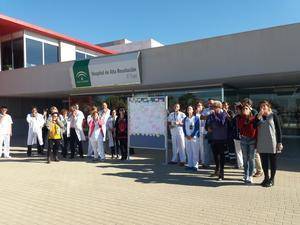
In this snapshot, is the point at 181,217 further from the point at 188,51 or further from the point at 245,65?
the point at 188,51

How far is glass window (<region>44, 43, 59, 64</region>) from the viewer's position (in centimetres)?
2295

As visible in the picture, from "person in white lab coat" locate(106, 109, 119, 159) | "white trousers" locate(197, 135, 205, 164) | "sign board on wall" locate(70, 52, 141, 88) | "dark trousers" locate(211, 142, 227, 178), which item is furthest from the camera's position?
"sign board on wall" locate(70, 52, 141, 88)

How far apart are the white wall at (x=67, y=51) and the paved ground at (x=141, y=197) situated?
14608 mm

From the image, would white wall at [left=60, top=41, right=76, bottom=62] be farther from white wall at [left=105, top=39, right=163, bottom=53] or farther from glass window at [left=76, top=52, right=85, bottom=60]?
white wall at [left=105, top=39, right=163, bottom=53]

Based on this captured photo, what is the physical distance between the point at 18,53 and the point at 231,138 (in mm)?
16716

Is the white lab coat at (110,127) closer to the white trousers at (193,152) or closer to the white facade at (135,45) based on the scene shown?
the white trousers at (193,152)

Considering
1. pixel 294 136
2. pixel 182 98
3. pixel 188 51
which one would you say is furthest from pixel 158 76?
pixel 294 136

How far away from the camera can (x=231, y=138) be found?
9109 millimetres

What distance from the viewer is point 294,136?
63.2ft

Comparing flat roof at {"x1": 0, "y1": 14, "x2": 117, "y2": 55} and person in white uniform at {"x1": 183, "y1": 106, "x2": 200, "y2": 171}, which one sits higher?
flat roof at {"x1": 0, "y1": 14, "x2": 117, "y2": 55}

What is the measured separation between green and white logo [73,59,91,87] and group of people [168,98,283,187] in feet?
25.0

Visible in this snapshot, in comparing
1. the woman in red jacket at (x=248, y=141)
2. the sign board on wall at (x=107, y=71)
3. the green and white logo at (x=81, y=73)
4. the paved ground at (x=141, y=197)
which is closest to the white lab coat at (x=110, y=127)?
the paved ground at (x=141, y=197)

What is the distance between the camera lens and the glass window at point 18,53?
2181 cm

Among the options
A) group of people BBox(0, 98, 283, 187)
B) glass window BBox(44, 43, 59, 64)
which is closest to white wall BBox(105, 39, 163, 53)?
glass window BBox(44, 43, 59, 64)
